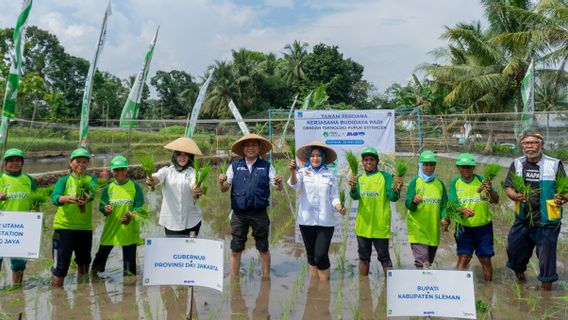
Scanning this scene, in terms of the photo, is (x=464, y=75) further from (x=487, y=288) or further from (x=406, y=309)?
(x=406, y=309)

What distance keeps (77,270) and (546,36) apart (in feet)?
59.9

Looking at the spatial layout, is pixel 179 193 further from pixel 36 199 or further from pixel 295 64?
pixel 295 64

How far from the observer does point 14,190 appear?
4691mm

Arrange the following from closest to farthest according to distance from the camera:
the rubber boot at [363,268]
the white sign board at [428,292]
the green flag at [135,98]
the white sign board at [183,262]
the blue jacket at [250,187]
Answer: the white sign board at [428,292]
the white sign board at [183,262]
the blue jacket at [250,187]
the rubber boot at [363,268]
the green flag at [135,98]

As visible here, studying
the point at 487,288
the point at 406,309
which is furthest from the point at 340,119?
the point at 406,309

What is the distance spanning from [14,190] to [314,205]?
10.2 ft

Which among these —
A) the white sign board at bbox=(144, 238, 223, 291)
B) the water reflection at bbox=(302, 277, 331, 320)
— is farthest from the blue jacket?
the white sign board at bbox=(144, 238, 223, 291)

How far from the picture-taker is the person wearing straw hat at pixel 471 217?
4637 millimetres

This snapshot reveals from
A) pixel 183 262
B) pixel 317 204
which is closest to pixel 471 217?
pixel 317 204

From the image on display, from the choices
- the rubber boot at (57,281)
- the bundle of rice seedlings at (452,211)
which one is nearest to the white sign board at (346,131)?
the bundle of rice seedlings at (452,211)

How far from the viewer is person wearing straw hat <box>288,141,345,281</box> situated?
476 cm

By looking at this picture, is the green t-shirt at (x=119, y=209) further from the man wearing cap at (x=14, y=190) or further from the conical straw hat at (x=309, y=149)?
the conical straw hat at (x=309, y=149)

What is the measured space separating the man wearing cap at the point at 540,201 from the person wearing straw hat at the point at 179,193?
329cm

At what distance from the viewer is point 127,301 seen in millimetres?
4363
